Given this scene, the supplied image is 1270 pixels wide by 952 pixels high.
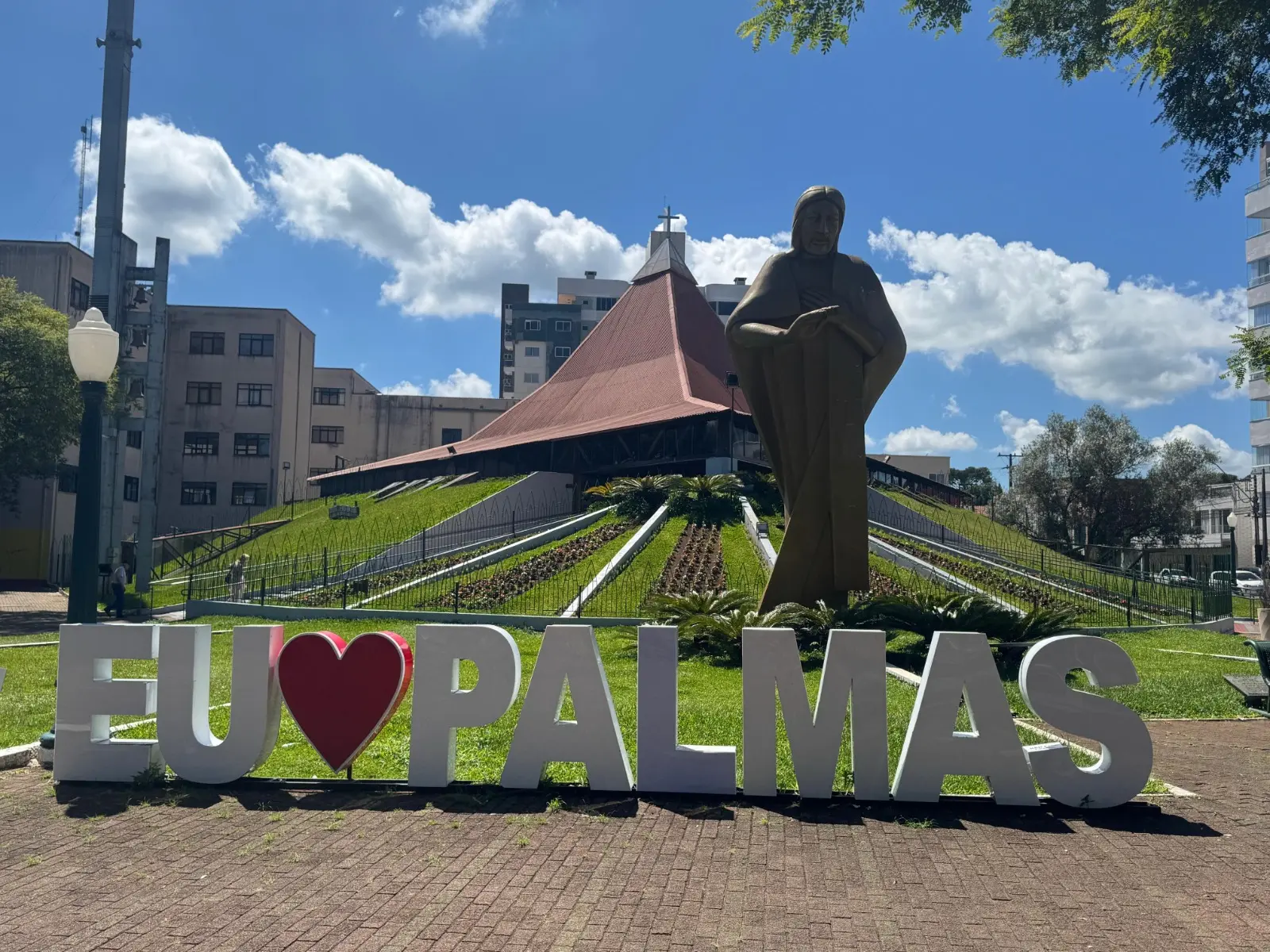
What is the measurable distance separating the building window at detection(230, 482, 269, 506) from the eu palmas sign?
146 feet

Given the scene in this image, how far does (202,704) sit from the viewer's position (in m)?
6.68

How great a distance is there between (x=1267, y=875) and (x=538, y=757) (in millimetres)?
4108

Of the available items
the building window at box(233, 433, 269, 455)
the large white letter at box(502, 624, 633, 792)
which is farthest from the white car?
the building window at box(233, 433, 269, 455)

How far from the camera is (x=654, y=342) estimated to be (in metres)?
36.0

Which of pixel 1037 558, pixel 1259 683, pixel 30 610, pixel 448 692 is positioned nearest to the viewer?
pixel 448 692

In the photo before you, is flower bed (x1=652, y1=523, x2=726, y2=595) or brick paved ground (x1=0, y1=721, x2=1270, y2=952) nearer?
brick paved ground (x1=0, y1=721, x2=1270, y2=952)

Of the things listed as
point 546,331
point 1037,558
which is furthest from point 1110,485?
point 546,331

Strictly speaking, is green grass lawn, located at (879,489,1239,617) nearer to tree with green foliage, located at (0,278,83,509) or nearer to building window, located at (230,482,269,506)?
tree with green foliage, located at (0,278,83,509)

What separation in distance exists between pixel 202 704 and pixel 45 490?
3561cm

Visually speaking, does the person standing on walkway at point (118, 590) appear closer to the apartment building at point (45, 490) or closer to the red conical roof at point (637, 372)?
the red conical roof at point (637, 372)

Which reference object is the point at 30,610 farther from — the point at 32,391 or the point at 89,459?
the point at 89,459

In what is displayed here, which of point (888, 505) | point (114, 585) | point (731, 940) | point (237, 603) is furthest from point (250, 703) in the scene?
point (888, 505)

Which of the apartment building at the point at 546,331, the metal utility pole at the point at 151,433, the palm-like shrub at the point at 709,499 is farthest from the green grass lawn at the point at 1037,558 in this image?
the apartment building at the point at 546,331

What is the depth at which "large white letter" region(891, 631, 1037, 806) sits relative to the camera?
20.0 feet
